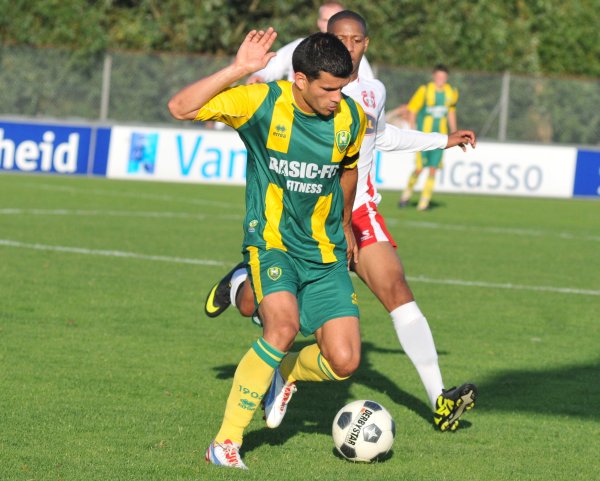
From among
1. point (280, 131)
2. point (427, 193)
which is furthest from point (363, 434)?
point (427, 193)

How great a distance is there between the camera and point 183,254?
42.6 feet

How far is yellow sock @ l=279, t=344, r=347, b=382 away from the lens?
599 cm

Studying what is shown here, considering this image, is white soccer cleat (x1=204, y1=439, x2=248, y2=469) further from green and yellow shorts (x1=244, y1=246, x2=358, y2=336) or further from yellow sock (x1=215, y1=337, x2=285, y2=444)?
green and yellow shorts (x1=244, y1=246, x2=358, y2=336)

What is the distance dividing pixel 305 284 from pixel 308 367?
0.49 meters

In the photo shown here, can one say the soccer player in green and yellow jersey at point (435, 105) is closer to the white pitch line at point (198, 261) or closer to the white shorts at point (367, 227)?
the white pitch line at point (198, 261)

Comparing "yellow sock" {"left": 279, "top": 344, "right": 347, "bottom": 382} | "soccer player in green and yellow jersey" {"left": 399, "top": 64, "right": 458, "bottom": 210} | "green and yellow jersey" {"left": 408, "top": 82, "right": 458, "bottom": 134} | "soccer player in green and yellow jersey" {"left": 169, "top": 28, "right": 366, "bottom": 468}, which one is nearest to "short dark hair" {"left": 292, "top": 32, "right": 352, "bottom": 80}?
"soccer player in green and yellow jersey" {"left": 169, "top": 28, "right": 366, "bottom": 468}

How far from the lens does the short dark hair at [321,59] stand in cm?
547

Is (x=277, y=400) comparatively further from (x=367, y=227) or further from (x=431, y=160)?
(x=431, y=160)

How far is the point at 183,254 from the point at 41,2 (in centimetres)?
1762

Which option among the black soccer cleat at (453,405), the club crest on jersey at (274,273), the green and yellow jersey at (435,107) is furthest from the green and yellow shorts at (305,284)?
the green and yellow jersey at (435,107)

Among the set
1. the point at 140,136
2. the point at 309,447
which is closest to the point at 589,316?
the point at 309,447

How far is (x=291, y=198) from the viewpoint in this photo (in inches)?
227

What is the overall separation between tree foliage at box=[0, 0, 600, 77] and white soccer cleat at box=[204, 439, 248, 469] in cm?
2120

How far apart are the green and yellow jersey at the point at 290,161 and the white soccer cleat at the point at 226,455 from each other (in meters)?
0.93
